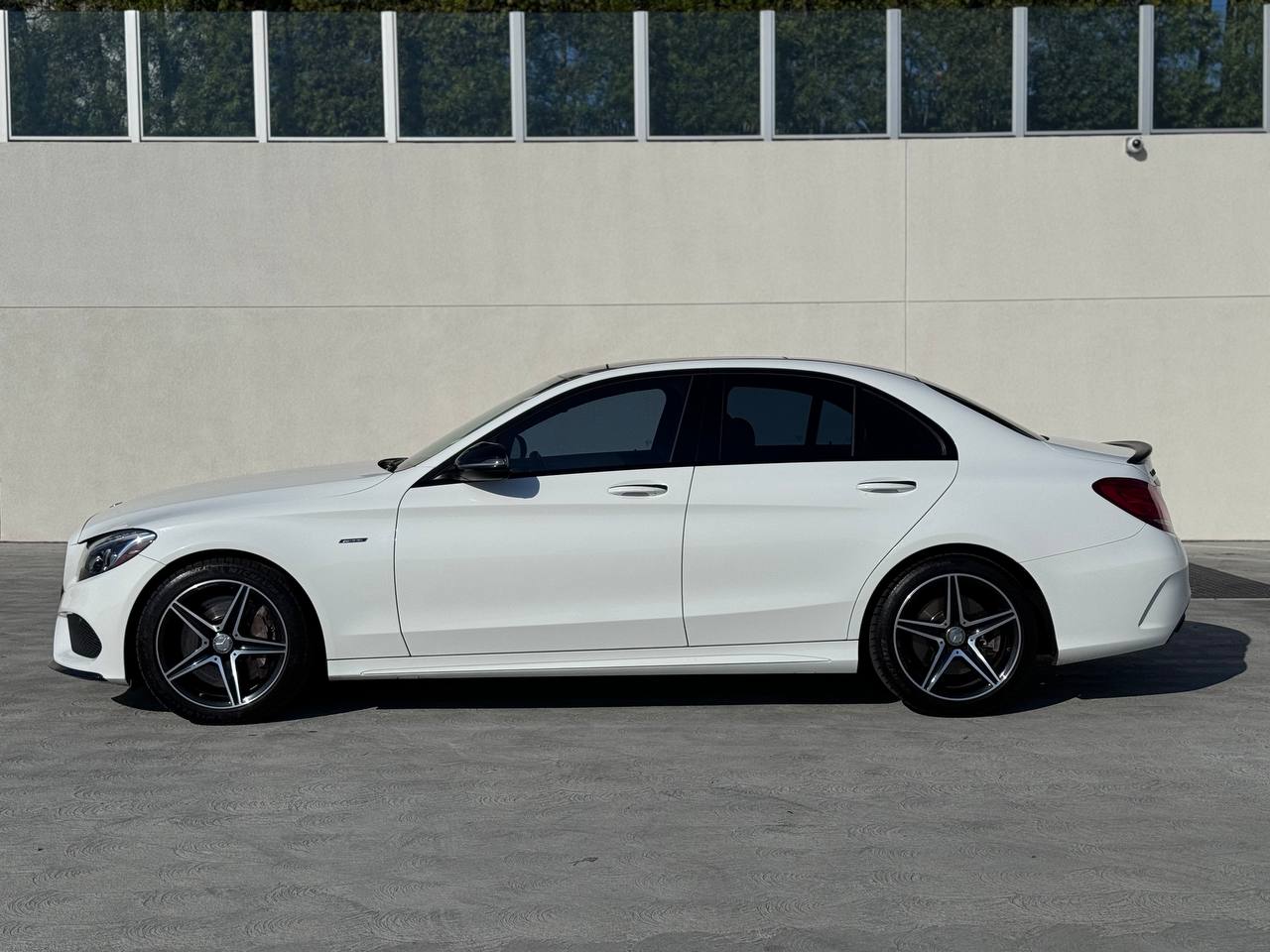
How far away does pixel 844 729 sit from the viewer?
20.8 feet

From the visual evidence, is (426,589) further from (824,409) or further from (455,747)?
(824,409)

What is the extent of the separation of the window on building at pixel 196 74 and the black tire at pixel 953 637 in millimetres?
8791

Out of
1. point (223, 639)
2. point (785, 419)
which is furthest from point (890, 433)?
point (223, 639)

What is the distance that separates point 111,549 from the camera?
6453 mm

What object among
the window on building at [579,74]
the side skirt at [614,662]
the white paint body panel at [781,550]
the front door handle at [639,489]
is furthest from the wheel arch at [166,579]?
the window on building at [579,74]

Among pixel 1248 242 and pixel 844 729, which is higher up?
pixel 1248 242

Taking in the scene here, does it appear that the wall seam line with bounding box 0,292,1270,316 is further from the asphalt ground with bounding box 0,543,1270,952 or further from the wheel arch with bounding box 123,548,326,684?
the wheel arch with bounding box 123,548,326,684

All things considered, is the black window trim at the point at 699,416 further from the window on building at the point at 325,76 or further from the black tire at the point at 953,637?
the window on building at the point at 325,76

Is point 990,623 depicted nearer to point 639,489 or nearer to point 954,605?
point 954,605

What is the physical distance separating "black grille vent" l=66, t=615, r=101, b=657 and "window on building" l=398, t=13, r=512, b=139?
7450 millimetres

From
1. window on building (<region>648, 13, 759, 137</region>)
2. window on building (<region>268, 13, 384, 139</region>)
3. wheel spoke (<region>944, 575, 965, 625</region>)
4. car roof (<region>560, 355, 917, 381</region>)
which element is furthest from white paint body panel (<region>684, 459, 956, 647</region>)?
window on building (<region>268, 13, 384, 139</region>)

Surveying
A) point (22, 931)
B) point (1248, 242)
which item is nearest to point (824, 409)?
point (22, 931)

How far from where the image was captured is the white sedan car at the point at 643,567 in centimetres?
636

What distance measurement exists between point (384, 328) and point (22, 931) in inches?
364
